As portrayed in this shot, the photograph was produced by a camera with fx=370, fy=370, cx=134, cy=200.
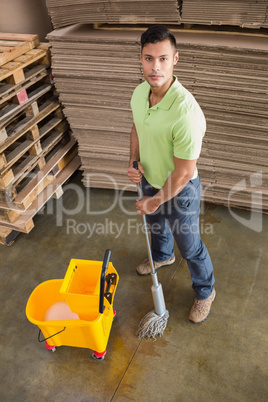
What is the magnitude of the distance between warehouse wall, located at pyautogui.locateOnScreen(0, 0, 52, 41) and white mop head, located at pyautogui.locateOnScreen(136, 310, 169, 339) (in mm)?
3305

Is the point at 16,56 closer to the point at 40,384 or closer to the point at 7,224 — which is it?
the point at 7,224

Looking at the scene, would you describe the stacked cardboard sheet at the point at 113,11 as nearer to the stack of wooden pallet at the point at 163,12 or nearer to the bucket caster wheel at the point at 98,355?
the stack of wooden pallet at the point at 163,12

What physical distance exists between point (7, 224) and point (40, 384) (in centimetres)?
167

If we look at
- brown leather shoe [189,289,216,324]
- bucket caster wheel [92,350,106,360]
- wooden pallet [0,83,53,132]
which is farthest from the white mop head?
wooden pallet [0,83,53,132]

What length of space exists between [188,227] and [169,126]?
0.85m

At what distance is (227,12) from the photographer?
120 inches

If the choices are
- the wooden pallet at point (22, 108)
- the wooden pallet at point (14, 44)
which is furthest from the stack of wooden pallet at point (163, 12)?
the wooden pallet at point (22, 108)

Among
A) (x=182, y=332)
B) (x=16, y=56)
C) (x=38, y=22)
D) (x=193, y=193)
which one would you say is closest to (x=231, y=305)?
(x=182, y=332)

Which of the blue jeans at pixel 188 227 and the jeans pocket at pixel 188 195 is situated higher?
the jeans pocket at pixel 188 195

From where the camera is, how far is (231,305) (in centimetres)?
330

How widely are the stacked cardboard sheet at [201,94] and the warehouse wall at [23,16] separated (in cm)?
65

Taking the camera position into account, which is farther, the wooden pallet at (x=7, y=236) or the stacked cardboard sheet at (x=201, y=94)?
the wooden pallet at (x=7, y=236)

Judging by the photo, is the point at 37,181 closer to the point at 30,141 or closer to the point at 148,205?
the point at 30,141

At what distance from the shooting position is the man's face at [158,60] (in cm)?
221
